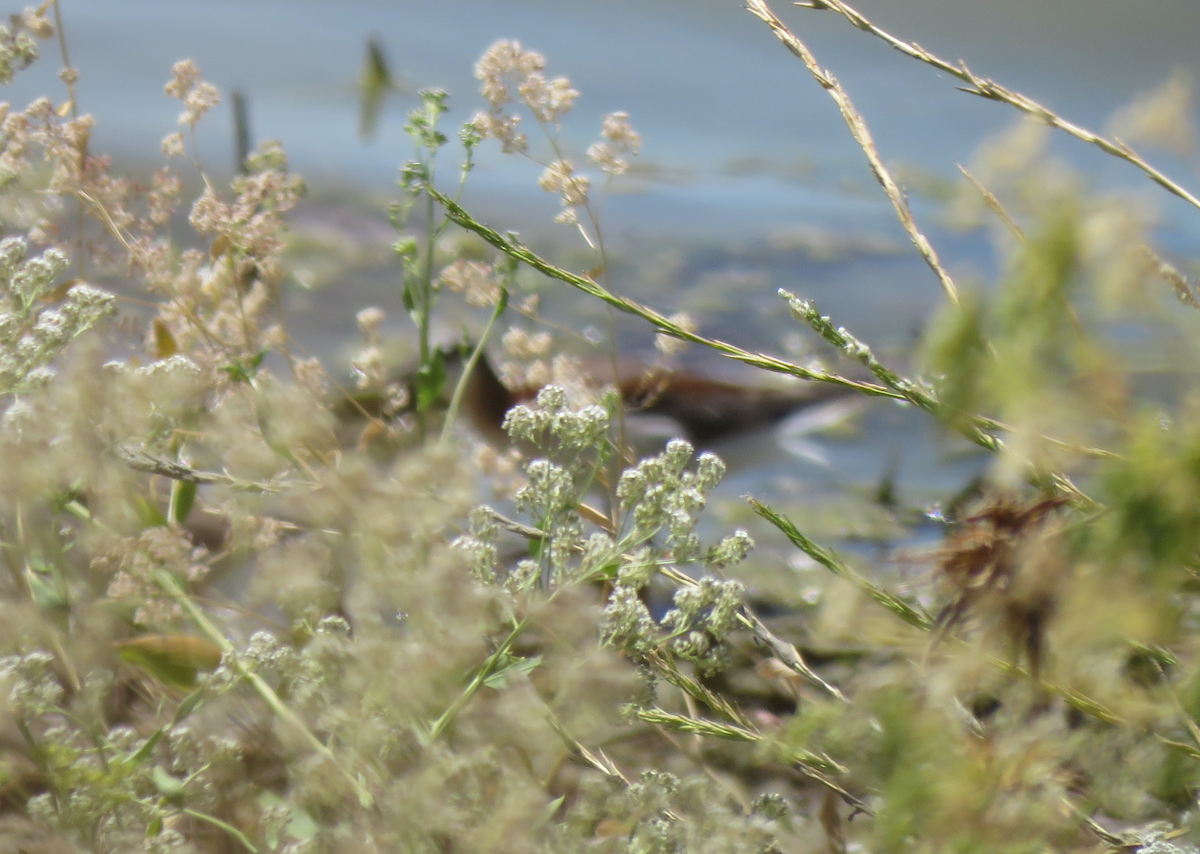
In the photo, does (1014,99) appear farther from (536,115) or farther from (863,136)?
(536,115)

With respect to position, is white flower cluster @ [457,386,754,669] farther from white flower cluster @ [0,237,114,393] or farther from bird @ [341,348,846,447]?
bird @ [341,348,846,447]

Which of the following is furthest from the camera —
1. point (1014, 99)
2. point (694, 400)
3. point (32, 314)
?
point (694, 400)

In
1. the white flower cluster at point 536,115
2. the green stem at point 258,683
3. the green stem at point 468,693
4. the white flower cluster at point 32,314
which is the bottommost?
the green stem at point 258,683

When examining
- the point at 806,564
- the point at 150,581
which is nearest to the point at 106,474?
the point at 150,581

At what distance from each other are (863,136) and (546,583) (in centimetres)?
25

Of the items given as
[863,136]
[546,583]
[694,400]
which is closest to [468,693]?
[546,583]

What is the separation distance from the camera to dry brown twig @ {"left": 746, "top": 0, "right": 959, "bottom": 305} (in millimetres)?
444

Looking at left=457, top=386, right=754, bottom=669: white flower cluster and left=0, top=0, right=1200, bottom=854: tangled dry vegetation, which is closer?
left=0, top=0, right=1200, bottom=854: tangled dry vegetation

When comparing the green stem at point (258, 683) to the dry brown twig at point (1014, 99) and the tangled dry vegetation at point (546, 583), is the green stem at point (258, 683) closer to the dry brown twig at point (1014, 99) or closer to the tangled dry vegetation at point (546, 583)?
the tangled dry vegetation at point (546, 583)

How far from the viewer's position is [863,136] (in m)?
0.47

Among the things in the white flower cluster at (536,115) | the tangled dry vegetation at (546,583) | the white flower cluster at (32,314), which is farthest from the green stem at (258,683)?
the white flower cluster at (536,115)

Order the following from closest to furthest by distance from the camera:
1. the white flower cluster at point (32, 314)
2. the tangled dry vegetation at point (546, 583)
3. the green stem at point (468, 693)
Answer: the tangled dry vegetation at point (546, 583)
the green stem at point (468, 693)
the white flower cluster at point (32, 314)

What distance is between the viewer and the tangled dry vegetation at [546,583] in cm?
26

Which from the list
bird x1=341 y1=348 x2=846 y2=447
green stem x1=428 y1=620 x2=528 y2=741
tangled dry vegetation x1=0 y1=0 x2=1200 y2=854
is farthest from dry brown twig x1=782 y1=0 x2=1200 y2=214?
bird x1=341 y1=348 x2=846 y2=447
